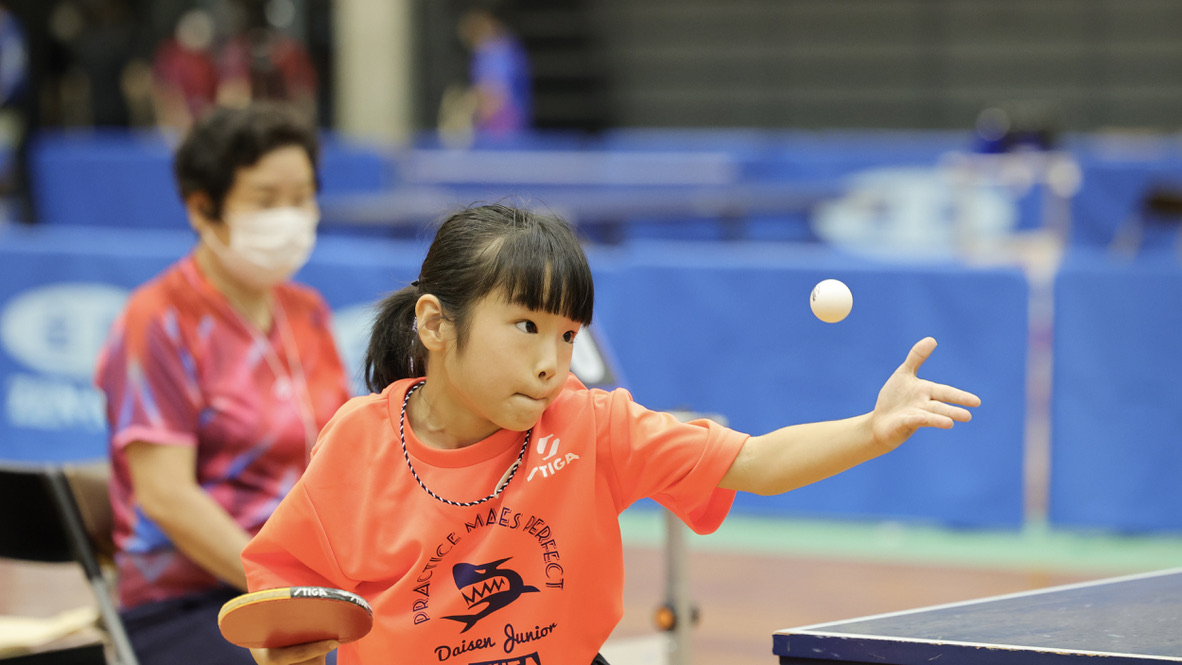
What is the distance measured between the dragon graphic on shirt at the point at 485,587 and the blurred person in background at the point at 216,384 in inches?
30.2

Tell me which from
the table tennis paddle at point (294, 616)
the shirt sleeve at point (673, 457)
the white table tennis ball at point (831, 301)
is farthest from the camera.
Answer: the shirt sleeve at point (673, 457)

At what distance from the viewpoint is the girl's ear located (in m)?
1.72

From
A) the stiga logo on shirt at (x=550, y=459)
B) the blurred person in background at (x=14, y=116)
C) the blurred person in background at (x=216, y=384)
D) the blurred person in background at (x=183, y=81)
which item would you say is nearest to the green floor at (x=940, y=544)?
the blurred person in background at (x=216, y=384)

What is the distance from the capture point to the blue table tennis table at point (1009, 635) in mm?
1669

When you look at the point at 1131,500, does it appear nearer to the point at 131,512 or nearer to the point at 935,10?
the point at 131,512

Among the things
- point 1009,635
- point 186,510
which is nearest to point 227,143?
point 186,510

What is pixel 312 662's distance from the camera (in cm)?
174

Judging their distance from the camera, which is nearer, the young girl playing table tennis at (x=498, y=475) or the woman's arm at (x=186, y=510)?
the young girl playing table tennis at (x=498, y=475)

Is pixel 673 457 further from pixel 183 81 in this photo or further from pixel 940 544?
pixel 183 81

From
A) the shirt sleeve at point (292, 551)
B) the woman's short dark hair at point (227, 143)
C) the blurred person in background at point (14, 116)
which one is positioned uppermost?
the blurred person in background at point (14, 116)

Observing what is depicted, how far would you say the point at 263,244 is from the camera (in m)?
2.63

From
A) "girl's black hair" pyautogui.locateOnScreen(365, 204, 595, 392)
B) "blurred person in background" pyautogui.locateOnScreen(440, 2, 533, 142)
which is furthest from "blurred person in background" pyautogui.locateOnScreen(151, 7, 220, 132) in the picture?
"girl's black hair" pyautogui.locateOnScreen(365, 204, 595, 392)

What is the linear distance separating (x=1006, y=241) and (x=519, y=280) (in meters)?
8.04

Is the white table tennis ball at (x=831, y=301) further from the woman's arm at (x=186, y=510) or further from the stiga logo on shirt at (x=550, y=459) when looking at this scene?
the woman's arm at (x=186, y=510)
